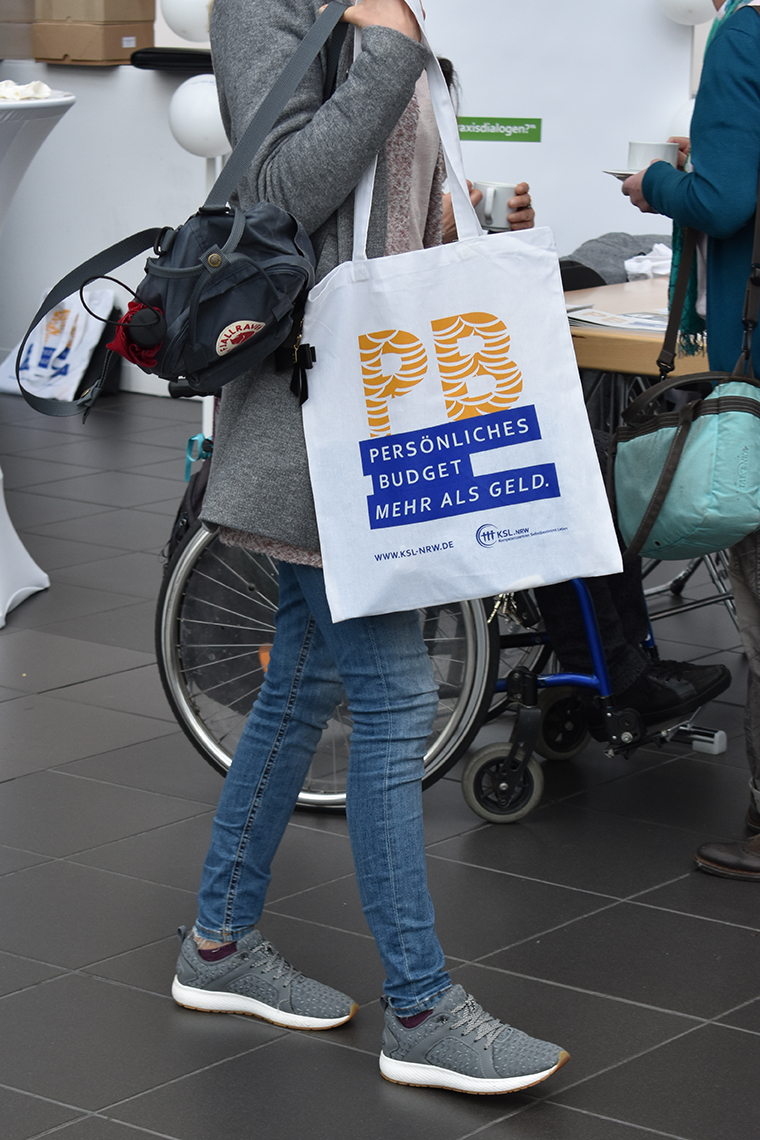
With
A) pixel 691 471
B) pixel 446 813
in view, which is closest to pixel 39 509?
pixel 446 813

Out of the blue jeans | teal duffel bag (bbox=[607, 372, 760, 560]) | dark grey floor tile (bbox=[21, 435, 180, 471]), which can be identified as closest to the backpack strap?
the blue jeans

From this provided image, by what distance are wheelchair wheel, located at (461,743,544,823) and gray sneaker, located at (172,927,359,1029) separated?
2.77ft

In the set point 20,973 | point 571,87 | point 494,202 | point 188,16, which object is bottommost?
point 20,973

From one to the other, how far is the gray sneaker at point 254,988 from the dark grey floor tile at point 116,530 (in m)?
3.26

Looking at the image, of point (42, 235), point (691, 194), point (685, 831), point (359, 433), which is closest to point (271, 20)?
point (359, 433)

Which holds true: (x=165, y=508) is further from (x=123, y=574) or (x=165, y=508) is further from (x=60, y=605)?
(x=60, y=605)

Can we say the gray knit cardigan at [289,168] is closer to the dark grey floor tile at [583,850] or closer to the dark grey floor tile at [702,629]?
the dark grey floor tile at [583,850]

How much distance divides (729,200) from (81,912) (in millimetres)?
1724

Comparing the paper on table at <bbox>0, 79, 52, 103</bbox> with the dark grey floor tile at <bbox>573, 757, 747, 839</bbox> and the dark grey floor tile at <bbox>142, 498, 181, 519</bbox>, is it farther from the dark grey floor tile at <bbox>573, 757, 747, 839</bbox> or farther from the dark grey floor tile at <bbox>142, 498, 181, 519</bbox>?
the dark grey floor tile at <bbox>573, 757, 747, 839</bbox>

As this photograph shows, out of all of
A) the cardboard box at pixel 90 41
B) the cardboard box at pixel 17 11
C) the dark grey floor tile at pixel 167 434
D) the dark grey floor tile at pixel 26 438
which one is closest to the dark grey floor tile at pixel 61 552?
the dark grey floor tile at pixel 26 438

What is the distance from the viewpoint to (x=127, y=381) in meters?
9.05

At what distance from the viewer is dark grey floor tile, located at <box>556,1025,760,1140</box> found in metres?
2.12

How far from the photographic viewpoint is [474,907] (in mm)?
2795

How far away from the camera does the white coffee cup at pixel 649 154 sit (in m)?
3.18
